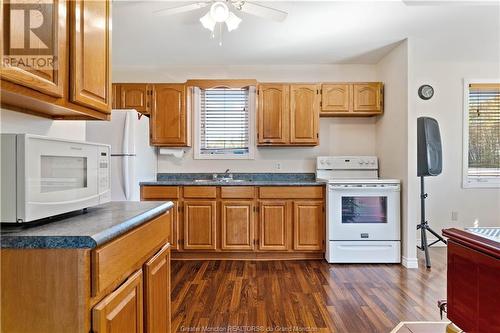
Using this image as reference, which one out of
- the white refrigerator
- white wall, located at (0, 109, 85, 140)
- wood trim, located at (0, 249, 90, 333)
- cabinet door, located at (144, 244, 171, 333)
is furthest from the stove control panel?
wood trim, located at (0, 249, 90, 333)

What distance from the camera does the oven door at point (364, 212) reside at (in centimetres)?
346

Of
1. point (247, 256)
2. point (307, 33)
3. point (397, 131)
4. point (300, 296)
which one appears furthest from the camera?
point (247, 256)

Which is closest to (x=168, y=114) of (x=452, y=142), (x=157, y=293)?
(x=157, y=293)

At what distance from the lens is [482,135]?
426cm

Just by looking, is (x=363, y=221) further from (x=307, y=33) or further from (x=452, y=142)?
(x=307, y=33)

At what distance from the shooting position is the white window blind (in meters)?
4.28

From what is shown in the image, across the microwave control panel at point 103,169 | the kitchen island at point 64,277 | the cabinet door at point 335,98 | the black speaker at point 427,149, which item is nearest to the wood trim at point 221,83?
the cabinet door at point 335,98

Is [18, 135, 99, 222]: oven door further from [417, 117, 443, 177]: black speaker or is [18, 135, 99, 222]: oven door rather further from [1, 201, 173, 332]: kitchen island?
[417, 117, 443, 177]: black speaker

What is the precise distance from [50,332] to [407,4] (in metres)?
3.23

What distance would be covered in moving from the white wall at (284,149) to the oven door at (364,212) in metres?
0.86

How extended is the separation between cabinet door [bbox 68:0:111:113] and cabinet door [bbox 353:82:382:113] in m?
3.20

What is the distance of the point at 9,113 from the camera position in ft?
4.12

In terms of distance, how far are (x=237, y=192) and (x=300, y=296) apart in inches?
56.1

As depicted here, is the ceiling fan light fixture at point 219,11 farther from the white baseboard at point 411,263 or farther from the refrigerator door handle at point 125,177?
the white baseboard at point 411,263
